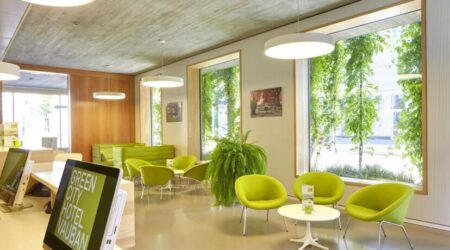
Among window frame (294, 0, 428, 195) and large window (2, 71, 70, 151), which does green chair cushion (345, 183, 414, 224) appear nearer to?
window frame (294, 0, 428, 195)

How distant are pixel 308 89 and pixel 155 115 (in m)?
6.17

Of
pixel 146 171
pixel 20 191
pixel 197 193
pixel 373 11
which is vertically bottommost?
pixel 197 193

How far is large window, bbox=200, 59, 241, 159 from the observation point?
7754 millimetres

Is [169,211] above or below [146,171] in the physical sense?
below

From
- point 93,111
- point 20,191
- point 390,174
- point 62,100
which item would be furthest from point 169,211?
point 62,100

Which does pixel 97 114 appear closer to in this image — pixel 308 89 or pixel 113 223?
pixel 308 89

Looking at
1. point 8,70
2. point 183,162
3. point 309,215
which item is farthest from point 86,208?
point 183,162

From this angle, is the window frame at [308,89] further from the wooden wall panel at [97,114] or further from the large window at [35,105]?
the large window at [35,105]

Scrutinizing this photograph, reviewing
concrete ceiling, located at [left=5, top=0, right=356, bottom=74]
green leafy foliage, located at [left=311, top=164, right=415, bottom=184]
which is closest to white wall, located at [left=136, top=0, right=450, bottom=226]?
concrete ceiling, located at [left=5, top=0, right=356, bottom=74]

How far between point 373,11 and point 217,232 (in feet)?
13.1

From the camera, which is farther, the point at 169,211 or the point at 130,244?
the point at 169,211

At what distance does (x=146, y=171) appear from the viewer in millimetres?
6309

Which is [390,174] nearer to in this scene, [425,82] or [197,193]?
[425,82]

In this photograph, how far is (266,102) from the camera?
21.0ft
